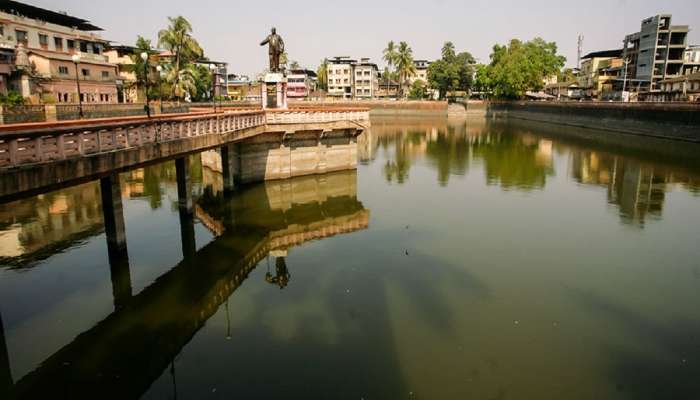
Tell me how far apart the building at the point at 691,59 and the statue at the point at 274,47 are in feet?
305

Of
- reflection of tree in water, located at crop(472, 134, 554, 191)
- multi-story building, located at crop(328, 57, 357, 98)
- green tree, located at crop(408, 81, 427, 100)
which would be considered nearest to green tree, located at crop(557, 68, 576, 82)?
green tree, located at crop(408, 81, 427, 100)

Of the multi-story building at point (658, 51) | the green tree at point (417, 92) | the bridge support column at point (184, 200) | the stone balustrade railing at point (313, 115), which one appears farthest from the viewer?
the green tree at point (417, 92)

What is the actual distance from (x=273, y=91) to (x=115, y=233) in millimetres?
28176

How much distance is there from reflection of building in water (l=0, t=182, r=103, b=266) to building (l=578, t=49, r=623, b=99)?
118 meters

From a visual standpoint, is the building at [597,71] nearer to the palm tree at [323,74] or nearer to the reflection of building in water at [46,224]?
the palm tree at [323,74]

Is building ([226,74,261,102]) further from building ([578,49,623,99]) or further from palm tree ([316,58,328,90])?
building ([578,49,623,99])

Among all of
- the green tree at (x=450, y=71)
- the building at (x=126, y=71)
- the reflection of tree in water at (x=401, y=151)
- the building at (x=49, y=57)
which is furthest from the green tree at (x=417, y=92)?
the building at (x=49, y=57)

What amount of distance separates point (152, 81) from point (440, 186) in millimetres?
54473

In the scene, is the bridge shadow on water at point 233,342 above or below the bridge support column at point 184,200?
below

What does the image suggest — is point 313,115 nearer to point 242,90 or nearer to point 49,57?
point 49,57

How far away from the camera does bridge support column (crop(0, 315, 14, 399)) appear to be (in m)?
12.7

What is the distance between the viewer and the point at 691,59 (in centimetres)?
9675

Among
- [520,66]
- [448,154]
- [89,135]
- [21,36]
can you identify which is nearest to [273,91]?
[448,154]

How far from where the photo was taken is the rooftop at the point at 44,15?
5772 centimetres
